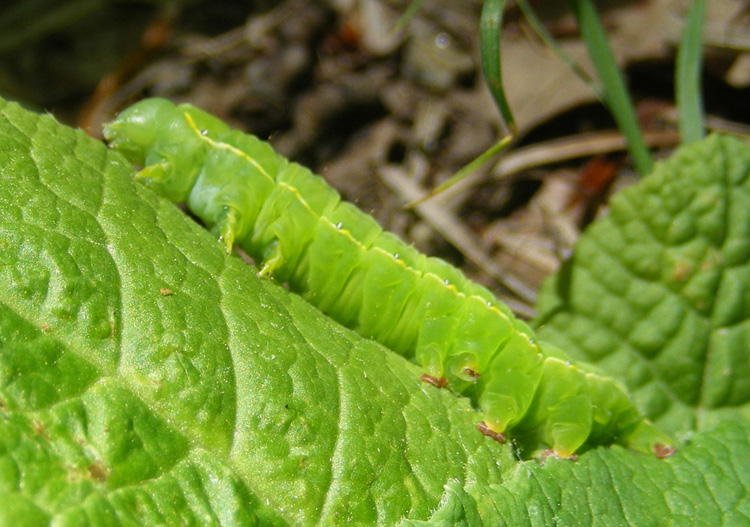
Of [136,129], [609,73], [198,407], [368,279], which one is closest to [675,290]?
[609,73]

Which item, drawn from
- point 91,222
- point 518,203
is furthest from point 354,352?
point 518,203

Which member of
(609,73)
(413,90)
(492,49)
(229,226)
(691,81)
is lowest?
(229,226)

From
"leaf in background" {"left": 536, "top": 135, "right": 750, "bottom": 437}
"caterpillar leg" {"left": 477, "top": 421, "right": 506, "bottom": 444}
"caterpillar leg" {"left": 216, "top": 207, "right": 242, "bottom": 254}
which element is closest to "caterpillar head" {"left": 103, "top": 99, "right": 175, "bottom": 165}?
"caterpillar leg" {"left": 216, "top": 207, "right": 242, "bottom": 254}

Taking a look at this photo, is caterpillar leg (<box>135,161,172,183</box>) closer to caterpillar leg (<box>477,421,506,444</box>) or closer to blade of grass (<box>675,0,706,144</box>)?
caterpillar leg (<box>477,421,506,444</box>)

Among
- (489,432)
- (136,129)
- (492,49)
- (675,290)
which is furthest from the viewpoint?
(675,290)

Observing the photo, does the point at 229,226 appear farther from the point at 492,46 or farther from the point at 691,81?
the point at 691,81

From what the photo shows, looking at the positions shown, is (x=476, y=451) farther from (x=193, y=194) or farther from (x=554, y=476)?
(x=193, y=194)
